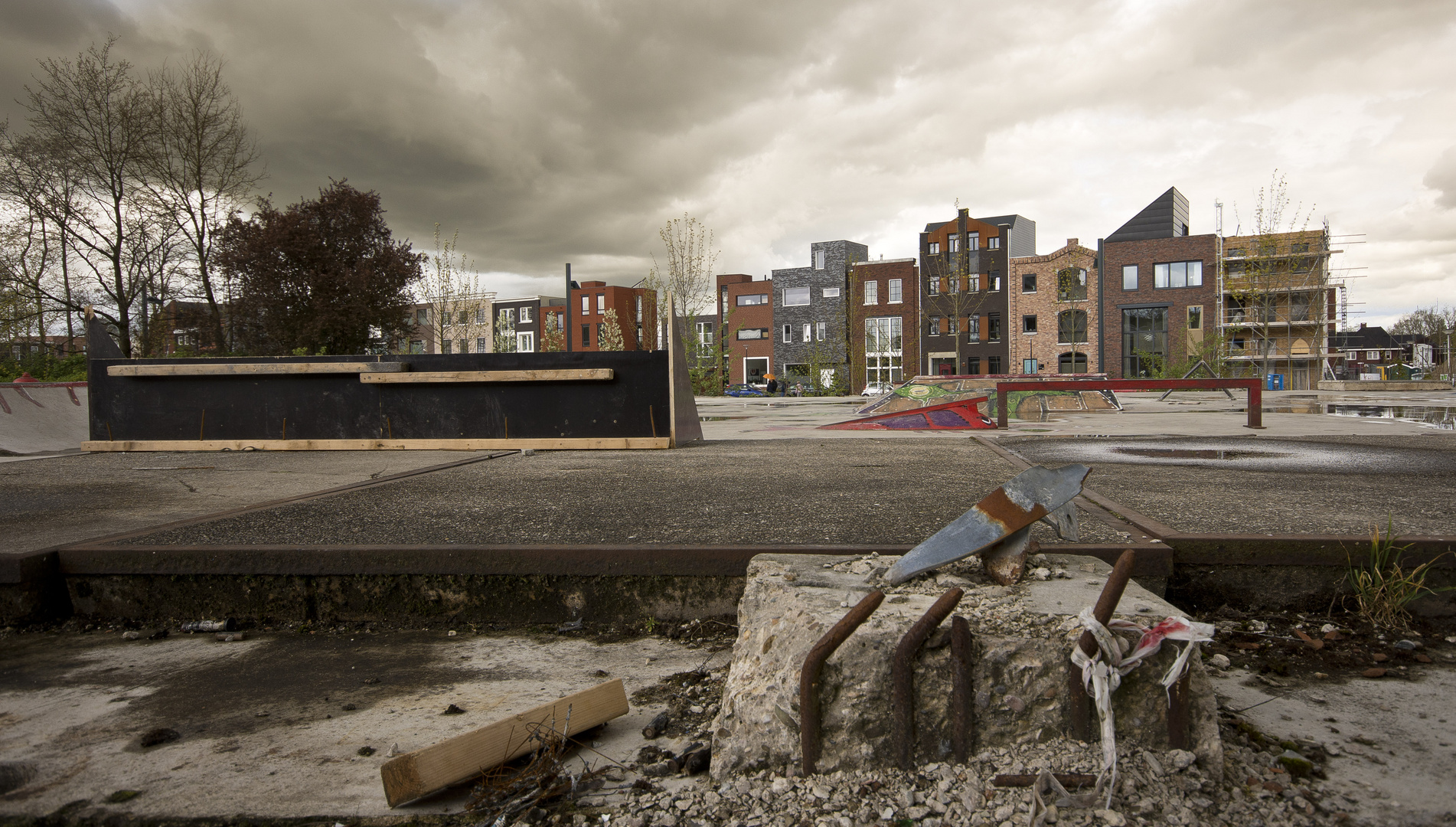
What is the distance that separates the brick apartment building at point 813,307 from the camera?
6119 centimetres

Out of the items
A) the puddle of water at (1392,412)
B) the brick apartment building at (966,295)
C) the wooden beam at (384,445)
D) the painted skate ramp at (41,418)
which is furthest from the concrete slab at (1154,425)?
the brick apartment building at (966,295)

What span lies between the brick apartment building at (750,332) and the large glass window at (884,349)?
1013 centimetres

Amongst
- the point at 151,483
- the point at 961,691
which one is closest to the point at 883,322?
the point at 151,483

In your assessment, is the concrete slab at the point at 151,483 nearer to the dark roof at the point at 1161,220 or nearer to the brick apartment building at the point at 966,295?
the brick apartment building at the point at 966,295

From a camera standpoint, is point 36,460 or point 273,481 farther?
point 36,460

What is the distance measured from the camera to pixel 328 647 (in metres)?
3.11

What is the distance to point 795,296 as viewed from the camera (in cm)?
6359

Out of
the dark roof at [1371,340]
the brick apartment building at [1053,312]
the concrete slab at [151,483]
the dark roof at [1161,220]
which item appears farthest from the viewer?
the dark roof at [1371,340]

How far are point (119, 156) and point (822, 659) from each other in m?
25.4

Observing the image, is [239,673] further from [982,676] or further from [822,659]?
[982,676]

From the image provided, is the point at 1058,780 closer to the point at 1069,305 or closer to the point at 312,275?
the point at 312,275

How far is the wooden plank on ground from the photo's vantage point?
1.82 m

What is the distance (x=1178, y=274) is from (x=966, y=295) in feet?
42.8

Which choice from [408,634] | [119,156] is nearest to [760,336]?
[119,156]
